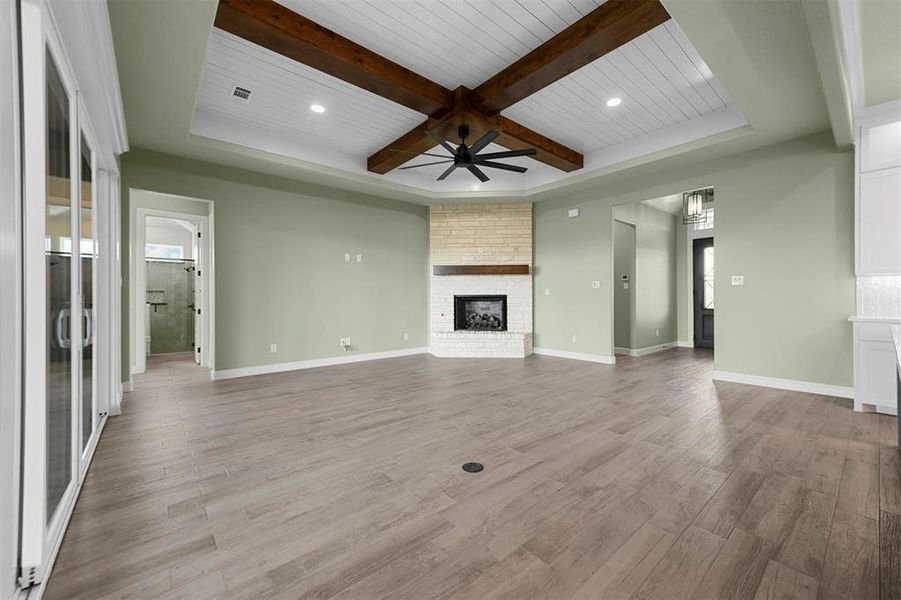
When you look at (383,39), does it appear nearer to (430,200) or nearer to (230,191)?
(230,191)

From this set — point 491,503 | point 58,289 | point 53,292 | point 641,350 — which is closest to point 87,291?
point 58,289

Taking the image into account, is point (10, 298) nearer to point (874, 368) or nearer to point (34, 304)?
point (34, 304)

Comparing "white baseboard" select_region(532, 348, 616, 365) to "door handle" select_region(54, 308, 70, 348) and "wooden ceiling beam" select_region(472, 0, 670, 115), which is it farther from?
"door handle" select_region(54, 308, 70, 348)

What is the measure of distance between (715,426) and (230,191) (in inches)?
236

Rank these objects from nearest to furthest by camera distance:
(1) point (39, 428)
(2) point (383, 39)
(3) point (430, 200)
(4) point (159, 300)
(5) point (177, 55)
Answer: (1) point (39, 428), (5) point (177, 55), (2) point (383, 39), (3) point (430, 200), (4) point (159, 300)

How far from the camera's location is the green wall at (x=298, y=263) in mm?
4949

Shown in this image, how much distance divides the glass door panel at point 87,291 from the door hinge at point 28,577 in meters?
1.24

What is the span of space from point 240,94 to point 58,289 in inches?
114

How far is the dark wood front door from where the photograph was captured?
770 cm

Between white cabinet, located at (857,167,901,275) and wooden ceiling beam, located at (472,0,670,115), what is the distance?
287cm

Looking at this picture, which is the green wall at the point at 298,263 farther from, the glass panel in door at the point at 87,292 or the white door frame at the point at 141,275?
the glass panel in door at the point at 87,292

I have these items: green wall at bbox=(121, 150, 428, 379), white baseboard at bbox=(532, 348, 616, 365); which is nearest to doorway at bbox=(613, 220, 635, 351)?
white baseboard at bbox=(532, 348, 616, 365)

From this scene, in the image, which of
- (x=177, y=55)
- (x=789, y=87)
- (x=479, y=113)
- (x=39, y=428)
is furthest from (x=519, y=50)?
(x=39, y=428)

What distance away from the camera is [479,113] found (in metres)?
3.95
